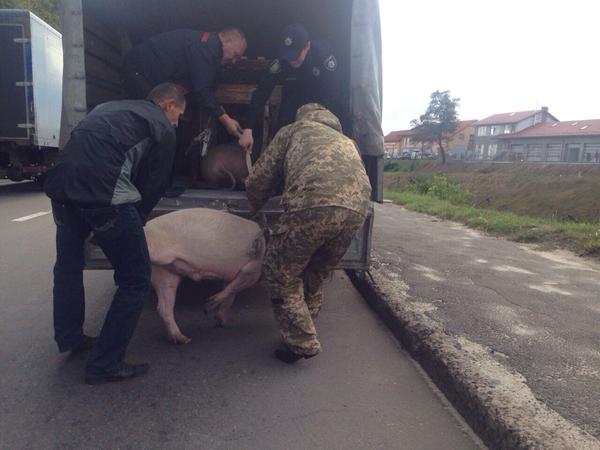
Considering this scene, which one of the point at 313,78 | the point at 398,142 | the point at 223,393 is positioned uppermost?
the point at 398,142

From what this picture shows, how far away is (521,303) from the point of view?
441 centimetres

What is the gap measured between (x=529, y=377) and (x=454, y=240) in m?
5.39

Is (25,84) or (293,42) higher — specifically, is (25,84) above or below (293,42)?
above

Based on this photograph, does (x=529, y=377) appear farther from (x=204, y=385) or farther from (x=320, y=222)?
(x=204, y=385)

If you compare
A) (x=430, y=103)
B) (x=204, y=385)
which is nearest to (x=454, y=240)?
(x=204, y=385)

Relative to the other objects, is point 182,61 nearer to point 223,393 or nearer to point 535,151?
point 223,393

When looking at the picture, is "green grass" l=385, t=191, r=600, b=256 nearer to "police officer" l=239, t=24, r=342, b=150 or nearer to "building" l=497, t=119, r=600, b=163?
"police officer" l=239, t=24, r=342, b=150

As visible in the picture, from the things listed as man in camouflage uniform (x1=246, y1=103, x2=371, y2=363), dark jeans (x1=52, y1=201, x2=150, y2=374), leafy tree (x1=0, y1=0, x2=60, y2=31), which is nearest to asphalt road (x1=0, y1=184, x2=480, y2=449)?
dark jeans (x1=52, y1=201, x2=150, y2=374)

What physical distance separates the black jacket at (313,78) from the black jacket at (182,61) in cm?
54

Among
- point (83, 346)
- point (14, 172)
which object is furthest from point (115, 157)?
point (14, 172)

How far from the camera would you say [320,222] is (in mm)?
2906

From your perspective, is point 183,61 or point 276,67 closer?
point 183,61

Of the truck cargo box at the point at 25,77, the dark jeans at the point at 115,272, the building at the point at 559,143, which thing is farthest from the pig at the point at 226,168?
the building at the point at 559,143

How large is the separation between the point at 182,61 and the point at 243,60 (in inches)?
86.3
